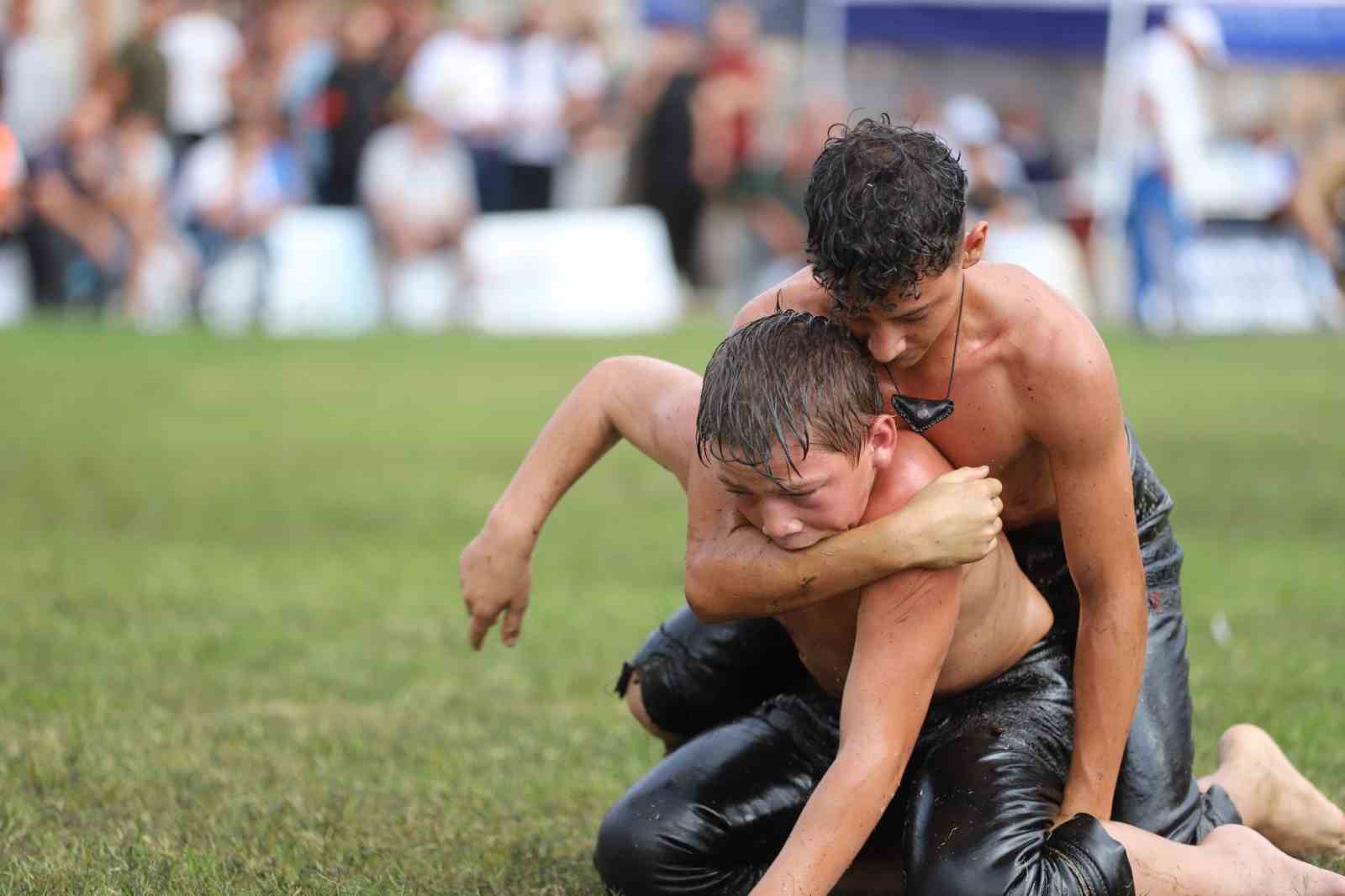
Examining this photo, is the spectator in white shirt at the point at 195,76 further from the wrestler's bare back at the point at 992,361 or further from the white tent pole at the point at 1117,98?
the wrestler's bare back at the point at 992,361

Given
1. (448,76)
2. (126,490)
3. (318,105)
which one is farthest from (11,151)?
(126,490)

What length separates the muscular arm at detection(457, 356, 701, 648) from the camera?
3.64 meters

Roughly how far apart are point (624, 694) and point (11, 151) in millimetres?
11624

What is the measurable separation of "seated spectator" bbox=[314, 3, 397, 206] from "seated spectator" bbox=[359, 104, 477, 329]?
14 cm

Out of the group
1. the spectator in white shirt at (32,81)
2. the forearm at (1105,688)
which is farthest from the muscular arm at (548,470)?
the spectator in white shirt at (32,81)

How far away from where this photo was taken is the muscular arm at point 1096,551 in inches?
127

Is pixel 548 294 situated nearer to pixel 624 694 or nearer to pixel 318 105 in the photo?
pixel 318 105

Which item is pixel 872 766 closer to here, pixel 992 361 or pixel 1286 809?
pixel 992 361

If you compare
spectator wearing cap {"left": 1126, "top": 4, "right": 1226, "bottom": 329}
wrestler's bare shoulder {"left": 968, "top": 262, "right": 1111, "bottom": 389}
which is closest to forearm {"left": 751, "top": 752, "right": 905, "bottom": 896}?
wrestler's bare shoulder {"left": 968, "top": 262, "right": 1111, "bottom": 389}

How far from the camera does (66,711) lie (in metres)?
4.83

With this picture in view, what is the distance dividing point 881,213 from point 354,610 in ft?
13.0

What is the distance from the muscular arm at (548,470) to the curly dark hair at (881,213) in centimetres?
64

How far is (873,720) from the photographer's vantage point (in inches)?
121

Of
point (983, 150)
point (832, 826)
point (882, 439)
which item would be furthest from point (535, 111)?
point (832, 826)
